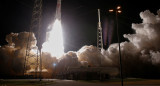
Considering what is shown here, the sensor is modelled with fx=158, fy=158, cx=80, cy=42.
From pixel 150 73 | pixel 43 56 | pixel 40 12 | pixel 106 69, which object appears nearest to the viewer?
pixel 106 69

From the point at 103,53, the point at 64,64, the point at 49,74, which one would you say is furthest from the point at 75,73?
the point at 103,53

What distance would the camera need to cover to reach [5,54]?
263ft

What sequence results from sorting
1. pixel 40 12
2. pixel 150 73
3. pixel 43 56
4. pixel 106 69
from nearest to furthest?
pixel 106 69 < pixel 40 12 < pixel 150 73 < pixel 43 56

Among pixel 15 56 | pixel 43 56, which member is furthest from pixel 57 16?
pixel 15 56

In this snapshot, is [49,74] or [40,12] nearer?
[40,12]

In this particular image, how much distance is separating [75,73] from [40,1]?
38.8m

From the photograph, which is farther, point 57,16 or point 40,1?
point 57,16

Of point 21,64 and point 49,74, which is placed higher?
point 21,64

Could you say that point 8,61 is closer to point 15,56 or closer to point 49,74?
point 15,56

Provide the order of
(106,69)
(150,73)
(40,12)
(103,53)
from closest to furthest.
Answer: (106,69), (40,12), (150,73), (103,53)

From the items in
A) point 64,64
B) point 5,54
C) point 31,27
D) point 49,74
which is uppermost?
point 31,27

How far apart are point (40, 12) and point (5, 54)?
92.5 ft

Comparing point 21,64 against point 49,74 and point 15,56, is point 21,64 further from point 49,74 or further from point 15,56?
point 49,74

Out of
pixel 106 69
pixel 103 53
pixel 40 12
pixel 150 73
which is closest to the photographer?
pixel 106 69
